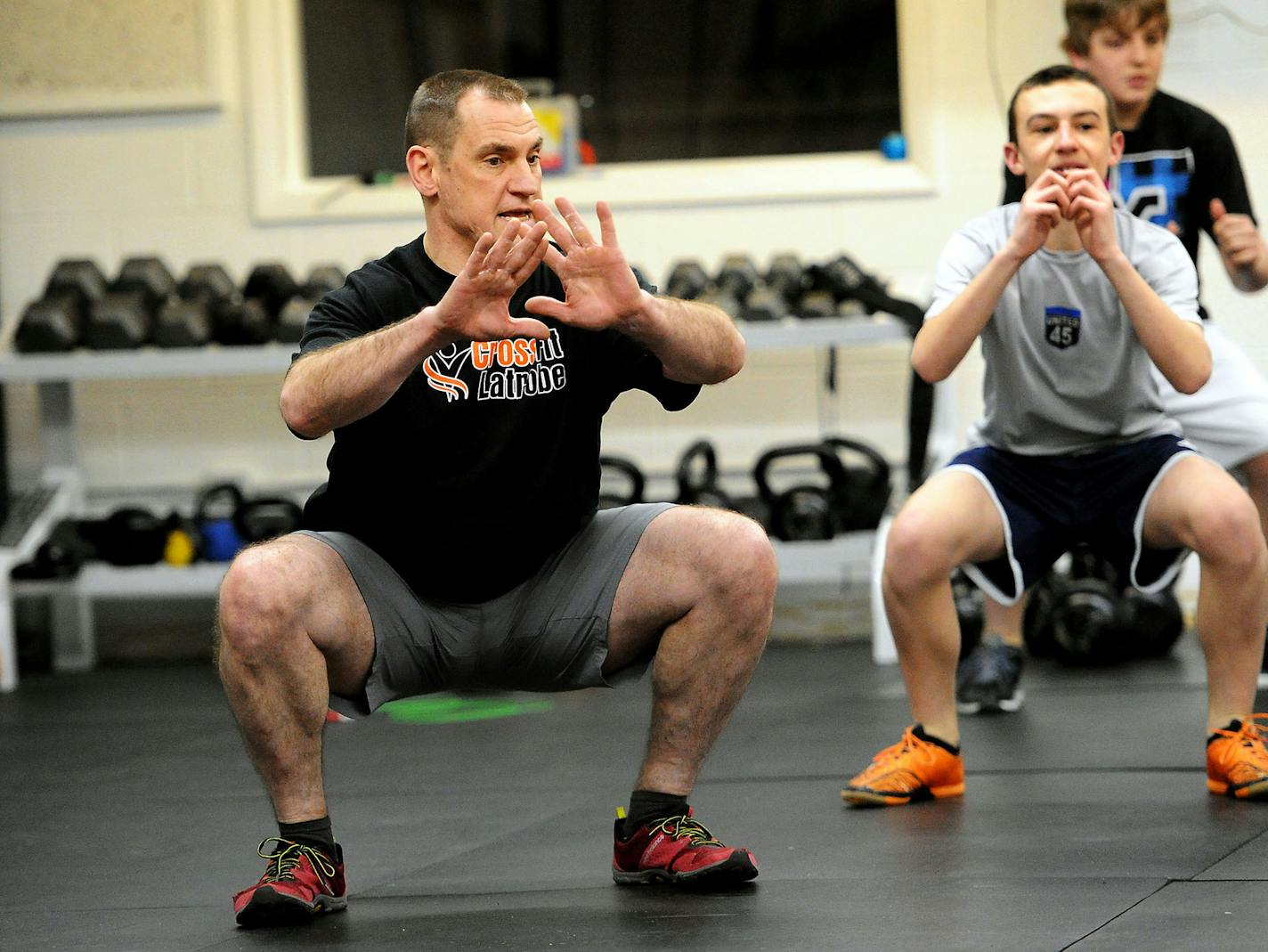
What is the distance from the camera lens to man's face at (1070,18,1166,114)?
3.18 metres

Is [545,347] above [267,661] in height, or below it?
above

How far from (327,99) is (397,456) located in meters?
3.51

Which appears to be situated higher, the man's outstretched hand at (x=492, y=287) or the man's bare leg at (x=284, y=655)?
the man's outstretched hand at (x=492, y=287)

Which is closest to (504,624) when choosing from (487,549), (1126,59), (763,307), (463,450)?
(487,549)

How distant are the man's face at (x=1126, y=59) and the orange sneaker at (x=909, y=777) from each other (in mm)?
1347

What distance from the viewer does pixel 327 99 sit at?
17.7 ft

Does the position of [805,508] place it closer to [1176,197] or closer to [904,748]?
[1176,197]

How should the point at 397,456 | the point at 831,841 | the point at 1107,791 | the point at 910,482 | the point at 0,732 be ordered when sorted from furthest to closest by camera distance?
the point at 910,482 < the point at 0,732 < the point at 1107,791 < the point at 831,841 < the point at 397,456

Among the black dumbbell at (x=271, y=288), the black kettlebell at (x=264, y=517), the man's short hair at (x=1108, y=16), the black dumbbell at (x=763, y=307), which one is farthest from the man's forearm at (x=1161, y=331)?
the black dumbbell at (x=271, y=288)

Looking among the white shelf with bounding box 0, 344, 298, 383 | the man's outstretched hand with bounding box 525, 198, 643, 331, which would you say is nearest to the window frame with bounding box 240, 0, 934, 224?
the white shelf with bounding box 0, 344, 298, 383

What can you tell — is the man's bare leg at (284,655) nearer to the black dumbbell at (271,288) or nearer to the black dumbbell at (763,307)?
the black dumbbell at (763,307)

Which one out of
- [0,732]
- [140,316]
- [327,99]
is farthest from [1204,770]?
[327,99]

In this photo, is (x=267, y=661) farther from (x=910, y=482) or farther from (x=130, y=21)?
(x=130, y=21)

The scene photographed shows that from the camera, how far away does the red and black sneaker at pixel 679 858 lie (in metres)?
2.07
